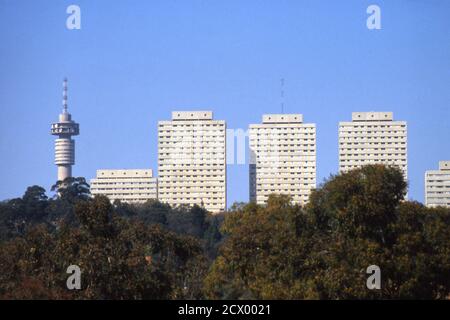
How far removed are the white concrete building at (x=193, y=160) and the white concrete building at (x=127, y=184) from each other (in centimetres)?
183

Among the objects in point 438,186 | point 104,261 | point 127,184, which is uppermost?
point 127,184

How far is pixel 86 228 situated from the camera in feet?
93.2

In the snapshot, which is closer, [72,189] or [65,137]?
[72,189]

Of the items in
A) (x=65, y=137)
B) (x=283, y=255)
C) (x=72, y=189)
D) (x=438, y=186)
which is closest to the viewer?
(x=283, y=255)

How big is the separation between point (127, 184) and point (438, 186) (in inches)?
1708

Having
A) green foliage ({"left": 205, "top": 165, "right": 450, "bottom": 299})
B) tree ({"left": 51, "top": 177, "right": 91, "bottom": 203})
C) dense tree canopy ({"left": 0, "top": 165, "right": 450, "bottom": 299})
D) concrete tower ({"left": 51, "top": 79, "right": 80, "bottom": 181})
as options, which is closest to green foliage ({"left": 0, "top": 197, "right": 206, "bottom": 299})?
dense tree canopy ({"left": 0, "top": 165, "right": 450, "bottom": 299})

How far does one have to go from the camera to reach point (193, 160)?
127312 mm

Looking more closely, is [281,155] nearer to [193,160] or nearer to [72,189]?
[193,160]

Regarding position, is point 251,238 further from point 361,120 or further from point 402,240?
point 361,120

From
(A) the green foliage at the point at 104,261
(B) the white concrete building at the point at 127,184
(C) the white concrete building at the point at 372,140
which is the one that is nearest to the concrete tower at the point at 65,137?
(B) the white concrete building at the point at 127,184

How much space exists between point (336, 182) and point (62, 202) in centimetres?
4332

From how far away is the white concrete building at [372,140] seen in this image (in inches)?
4845

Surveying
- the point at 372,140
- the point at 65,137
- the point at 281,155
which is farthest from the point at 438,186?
the point at 65,137
